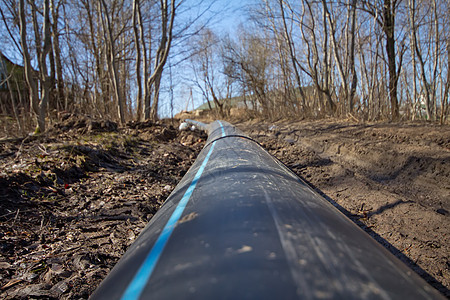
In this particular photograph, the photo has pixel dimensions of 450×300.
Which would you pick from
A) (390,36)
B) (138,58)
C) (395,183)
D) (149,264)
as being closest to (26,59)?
(138,58)

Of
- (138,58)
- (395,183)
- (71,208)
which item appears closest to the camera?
(71,208)

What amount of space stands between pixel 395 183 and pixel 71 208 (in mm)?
2496

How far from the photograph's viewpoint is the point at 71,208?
189cm

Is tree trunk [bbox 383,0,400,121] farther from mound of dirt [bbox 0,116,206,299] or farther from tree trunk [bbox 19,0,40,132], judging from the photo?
tree trunk [bbox 19,0,40,132]

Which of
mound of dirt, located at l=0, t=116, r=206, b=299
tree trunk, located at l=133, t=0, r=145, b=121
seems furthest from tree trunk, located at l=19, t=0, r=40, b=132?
tree trunk, located at l=133, t=0, r=145, b=121

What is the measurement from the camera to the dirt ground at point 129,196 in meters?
1.17

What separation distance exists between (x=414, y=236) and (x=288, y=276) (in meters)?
1.15

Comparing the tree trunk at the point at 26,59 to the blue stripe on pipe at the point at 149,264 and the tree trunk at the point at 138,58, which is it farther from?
the blue stripe on pipe at the point at 149,264

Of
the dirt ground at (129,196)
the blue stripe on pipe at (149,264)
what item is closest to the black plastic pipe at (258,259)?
the blue stripe on pipe at (149,264)

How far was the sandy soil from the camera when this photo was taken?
4.10 ft

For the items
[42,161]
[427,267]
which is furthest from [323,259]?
[42,161]

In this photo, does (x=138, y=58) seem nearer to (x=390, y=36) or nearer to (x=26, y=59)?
(x=26, y=59)

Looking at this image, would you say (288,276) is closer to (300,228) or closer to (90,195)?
(300,228)

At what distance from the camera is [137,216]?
178 centimetres
